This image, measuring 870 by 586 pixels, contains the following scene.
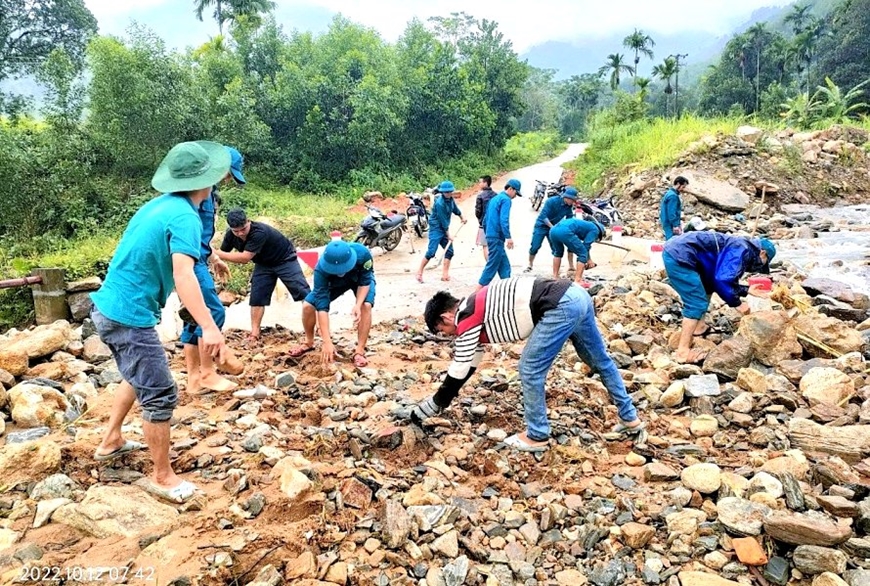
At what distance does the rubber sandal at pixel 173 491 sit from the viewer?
8.91 ft

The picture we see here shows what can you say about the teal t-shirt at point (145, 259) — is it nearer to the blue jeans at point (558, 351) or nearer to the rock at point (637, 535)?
the blue jeans at point (558, 351)

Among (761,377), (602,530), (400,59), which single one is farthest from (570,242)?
(400,59)

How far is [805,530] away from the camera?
237cm

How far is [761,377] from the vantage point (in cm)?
421

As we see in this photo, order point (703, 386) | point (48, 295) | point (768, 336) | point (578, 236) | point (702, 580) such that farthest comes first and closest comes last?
point (578, 236)
point (48, 295)
point (768, 336)
point (703, 386)
point (702, 580)

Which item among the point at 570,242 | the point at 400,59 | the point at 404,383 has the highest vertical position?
the point at 400,59

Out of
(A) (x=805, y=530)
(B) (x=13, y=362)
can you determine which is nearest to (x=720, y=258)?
(A) (x=805, y=530)

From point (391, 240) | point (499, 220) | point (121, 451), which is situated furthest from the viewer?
point (391, 240)

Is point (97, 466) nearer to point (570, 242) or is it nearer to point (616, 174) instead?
point (570, 242)

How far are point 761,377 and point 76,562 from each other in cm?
428

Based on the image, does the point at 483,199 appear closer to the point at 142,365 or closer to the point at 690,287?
the point at 690,287

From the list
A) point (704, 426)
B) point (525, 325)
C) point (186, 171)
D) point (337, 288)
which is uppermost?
point (186, 171)

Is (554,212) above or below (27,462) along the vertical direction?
above

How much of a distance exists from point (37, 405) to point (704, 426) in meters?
4.29
